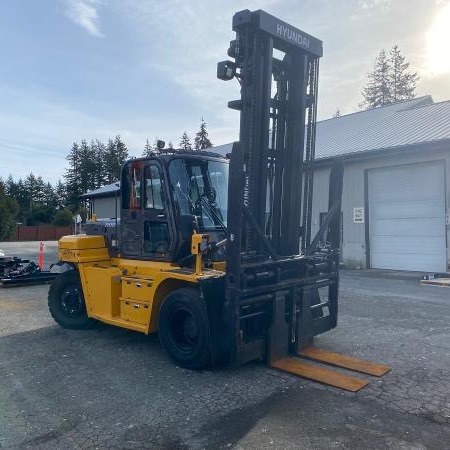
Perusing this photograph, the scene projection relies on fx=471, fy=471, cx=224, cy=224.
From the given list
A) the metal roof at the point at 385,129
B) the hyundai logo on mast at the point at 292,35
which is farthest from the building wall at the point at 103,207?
the hyundai logo on mast at the point at 292,35

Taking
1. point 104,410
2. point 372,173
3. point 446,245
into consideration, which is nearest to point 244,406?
point 104,410

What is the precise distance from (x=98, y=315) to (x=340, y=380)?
12.2ft

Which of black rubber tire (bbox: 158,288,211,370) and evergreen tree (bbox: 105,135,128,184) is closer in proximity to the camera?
black rubber tire (bbox: 158,288,211,370)

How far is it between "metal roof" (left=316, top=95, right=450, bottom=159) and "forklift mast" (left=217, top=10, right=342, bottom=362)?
11527 millimetres

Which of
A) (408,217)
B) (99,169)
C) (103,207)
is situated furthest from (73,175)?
(408,217)

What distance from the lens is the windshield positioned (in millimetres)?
6211

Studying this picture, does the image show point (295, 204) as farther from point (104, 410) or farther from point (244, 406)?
point (104, 410)

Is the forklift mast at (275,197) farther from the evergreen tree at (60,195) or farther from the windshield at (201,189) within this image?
the evergreen tree at (60,195)

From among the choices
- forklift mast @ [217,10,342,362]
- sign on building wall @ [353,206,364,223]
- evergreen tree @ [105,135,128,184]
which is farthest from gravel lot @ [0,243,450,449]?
evergreen tree @ [105,135,128,184]

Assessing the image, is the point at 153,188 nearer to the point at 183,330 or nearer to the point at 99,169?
the point at 183,330

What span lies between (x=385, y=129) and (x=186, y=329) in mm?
17641

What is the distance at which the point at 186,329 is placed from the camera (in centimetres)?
583

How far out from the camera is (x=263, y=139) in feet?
18.9

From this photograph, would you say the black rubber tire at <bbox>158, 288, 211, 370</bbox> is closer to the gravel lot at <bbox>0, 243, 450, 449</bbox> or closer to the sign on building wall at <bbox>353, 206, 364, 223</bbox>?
the gravel lot at <bbox>0, 243, 450, 449</bbox>
